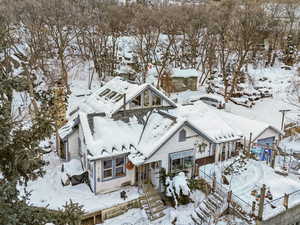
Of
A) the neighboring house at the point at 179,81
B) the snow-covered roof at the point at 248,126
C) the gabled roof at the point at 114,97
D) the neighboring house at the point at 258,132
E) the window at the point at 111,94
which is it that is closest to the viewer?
the gabled roof at the point at 114,97

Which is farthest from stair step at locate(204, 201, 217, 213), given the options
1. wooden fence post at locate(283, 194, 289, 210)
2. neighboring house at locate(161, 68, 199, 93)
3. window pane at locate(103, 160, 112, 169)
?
neighboring house at locate(161, 68, 199, 93)

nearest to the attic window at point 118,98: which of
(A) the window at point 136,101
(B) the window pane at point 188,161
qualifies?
(A) the window at point 136,101

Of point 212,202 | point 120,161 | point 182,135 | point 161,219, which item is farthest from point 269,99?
point 161,219

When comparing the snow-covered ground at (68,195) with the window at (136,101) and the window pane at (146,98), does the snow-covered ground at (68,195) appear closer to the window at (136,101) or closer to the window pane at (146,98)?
the window at (136,101)

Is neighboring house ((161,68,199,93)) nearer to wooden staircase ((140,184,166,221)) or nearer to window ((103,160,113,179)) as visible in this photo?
window ((103,160,113,179))

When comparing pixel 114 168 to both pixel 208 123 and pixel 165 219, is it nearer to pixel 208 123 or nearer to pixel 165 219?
pixel 165 219

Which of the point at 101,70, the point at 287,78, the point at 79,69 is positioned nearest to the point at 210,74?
the point at 287,78

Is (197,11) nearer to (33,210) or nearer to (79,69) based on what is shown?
(79,69)
